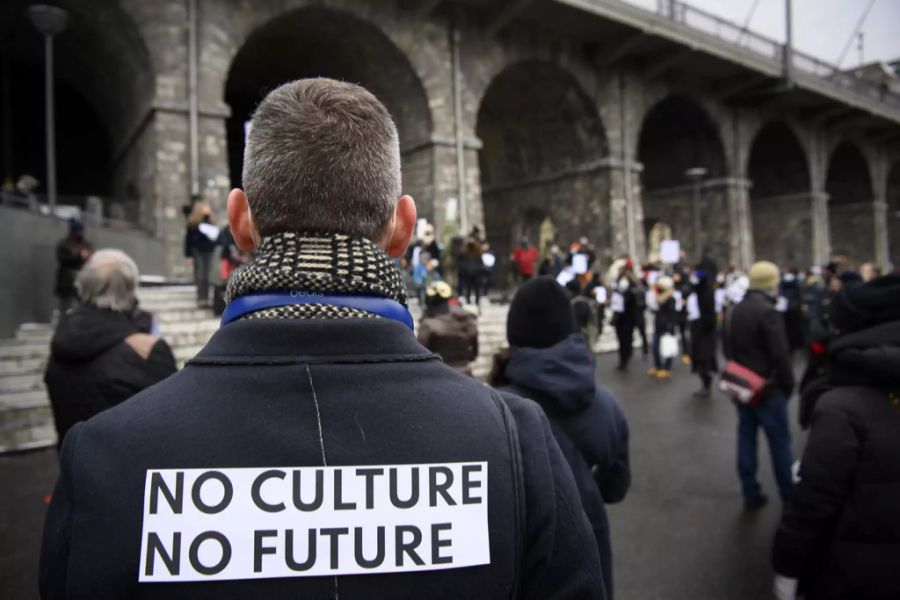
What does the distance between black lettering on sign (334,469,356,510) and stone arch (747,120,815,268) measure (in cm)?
3050

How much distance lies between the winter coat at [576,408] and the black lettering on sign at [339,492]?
59.6 inches

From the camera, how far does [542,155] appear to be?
22656 mm

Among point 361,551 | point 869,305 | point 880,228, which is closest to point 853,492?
point 869,305

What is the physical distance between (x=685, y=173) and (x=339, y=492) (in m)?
27.8

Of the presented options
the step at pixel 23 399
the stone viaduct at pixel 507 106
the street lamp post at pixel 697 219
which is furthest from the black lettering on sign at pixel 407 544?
the street lamp post at pixel 697 219

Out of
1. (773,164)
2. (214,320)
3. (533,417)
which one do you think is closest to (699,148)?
(773,164)

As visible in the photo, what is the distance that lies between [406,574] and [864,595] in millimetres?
1983

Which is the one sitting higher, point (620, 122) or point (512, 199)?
point (620, 122)

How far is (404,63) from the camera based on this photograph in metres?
16.5

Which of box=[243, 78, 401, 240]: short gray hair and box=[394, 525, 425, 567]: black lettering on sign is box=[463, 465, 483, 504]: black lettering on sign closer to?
box=[394, 525, 425, 567]: black lettering on sign

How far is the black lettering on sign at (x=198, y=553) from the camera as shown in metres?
0.81

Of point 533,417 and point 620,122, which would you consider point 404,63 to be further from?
point 533,417

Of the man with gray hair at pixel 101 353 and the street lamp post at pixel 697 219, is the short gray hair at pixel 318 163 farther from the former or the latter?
the street lamp post at pixel 697 219

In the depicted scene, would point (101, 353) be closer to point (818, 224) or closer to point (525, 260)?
point (525, 260)
